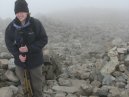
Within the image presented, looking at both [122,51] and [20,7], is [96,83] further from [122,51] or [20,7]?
[20,7]

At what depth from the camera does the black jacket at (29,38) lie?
20.3 feet

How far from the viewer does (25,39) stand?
6242mm

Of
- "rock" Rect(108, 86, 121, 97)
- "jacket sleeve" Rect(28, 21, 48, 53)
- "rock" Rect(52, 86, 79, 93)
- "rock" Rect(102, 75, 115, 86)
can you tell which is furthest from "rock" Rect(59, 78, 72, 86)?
"jacket sleeve" Rect(28, 21, 48, 53)

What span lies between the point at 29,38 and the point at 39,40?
0.58 feet

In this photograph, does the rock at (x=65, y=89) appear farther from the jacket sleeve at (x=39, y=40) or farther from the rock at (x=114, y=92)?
the jacket sleeve at (x=39, y=40)

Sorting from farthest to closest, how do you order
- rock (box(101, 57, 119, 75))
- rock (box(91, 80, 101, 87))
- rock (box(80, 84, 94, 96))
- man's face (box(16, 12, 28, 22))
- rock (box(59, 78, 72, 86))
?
rock (box(101, 57, 119, 75)) < rock (box(59, 78, 72, 86)) < rock (box(91, 80, 101, 87)) < rock (box(80, 84, 94, 96)) < man's face (box(16, 12, 28, 22))

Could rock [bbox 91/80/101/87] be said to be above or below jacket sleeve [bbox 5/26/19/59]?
below

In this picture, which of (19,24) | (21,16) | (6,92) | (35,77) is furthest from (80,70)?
(21,16)

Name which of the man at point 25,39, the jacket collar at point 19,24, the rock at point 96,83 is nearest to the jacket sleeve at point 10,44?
the man at point 25,39

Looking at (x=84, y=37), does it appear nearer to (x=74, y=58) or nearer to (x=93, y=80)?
(x=74, y=58)

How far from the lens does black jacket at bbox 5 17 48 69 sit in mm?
6191

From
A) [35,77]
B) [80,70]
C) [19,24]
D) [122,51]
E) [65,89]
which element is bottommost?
[65,89]

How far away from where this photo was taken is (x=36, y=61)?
638cm

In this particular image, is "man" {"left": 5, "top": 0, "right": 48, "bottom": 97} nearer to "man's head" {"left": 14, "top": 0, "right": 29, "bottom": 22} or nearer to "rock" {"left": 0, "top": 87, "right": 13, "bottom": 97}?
"man's head" {"left": 14, "top": 0, "right": 29, "bottom": 22}
